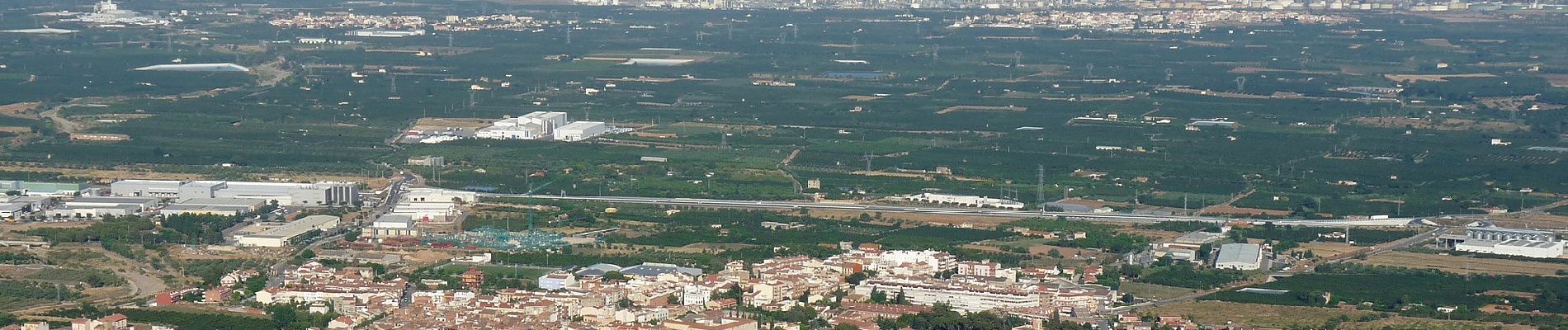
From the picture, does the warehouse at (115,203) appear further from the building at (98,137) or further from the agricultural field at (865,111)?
the building at (98,137)

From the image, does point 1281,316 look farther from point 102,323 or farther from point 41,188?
point 41,188

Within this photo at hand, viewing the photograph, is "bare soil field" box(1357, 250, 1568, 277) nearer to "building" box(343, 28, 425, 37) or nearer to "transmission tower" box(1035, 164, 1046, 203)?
"transmission tower" box(1035, 164, 1046, 203)

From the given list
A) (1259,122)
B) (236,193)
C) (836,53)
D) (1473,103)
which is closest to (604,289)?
(236,193)

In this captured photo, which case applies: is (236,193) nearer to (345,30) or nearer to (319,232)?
(319,232)

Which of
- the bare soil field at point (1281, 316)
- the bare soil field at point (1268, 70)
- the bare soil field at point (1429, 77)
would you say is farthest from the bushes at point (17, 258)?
the bare soil field at point (1268, 70)

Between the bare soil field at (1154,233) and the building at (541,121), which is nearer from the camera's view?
the bare soil field at (1154,233)

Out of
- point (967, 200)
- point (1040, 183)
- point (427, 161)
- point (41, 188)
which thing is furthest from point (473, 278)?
point (427, 161)

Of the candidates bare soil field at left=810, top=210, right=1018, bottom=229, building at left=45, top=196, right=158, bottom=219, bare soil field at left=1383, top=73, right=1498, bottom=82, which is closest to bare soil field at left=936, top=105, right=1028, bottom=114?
bare soil field at left=1383, top=73, right=1498, bottom=82
